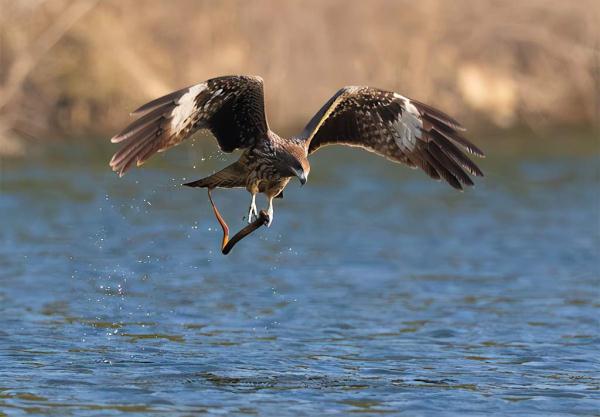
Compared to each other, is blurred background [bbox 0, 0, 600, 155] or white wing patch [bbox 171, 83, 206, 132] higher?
blurred background [bbox 0, 0, 600, 155]

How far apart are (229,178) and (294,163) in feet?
1.92

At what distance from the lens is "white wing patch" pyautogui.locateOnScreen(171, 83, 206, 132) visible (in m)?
9.53

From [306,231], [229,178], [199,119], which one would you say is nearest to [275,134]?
[229,178]

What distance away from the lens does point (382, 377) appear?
10.2 m

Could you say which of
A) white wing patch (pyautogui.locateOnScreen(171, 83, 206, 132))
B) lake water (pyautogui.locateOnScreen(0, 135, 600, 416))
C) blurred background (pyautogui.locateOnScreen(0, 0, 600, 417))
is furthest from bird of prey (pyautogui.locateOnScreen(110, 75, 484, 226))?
lake water (pyautogui.locateOnScreen(0, 135, 600, 416))

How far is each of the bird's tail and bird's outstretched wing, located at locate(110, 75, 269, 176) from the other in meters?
0.18

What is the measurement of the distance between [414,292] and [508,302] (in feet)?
3.77

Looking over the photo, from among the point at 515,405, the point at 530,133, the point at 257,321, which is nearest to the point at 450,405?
the point at 515,405

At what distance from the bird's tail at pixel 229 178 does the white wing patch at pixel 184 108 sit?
54cm

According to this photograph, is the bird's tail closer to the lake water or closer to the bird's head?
the bird's head

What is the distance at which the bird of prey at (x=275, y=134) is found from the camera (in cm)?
944

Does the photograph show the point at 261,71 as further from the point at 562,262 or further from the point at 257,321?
the point at 257,321

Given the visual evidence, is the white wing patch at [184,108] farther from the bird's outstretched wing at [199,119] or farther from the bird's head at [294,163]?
the bird's head at [294,163]

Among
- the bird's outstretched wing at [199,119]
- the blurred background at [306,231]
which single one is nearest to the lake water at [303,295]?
the blurred background at [306,231]
